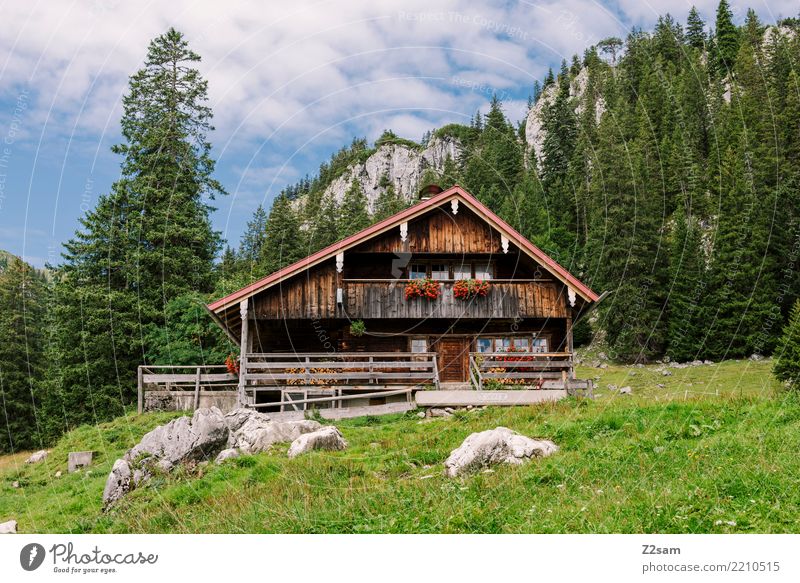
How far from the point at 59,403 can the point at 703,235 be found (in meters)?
61.9

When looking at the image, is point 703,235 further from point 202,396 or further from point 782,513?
point 782,513

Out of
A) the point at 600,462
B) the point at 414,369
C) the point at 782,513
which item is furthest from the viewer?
the point at 414,369

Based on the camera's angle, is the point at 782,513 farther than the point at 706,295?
No

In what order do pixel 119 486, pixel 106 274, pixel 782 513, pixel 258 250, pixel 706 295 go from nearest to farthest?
pixel 782 513 → pixel 119 486 → pixel 106 274 → pixel 706 295 → pixel 258 250

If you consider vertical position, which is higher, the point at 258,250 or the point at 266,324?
the point at 258,250

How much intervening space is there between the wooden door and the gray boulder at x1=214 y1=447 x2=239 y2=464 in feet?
44.1

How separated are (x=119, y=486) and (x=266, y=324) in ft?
46.5

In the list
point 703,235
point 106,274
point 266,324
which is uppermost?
point 703,235

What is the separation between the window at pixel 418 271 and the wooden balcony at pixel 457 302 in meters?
1.50

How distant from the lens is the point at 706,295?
49656 mm

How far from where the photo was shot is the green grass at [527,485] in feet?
27.0

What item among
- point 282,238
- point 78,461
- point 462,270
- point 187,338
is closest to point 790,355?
point 462,270

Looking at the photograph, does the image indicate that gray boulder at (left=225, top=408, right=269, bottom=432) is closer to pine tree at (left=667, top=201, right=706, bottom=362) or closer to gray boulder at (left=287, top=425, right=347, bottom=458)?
gray boulder at (left=287, top=425, right=347, bottom=458)
